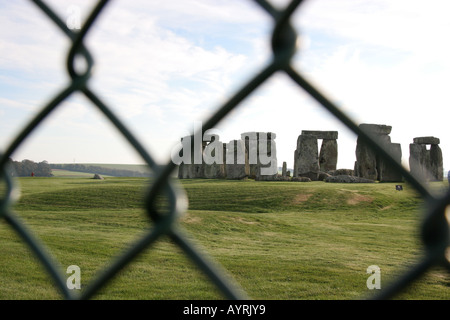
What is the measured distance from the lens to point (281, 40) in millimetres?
623

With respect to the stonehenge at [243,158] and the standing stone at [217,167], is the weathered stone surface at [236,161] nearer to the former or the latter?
the stonehenge at [243,158]

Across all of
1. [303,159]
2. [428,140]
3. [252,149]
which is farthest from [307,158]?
[428,140]

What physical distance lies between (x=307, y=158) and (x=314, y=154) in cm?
40

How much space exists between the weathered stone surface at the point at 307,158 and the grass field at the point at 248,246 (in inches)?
286

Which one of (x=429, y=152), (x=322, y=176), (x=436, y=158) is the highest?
(x=429, y=152)

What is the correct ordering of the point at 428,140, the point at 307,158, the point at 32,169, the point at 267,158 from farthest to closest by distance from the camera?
the point at 32,169 < the point at 267,158 < the point at 307,158 < the point at 428,140

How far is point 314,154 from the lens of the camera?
72.2ft

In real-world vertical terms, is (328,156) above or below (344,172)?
above

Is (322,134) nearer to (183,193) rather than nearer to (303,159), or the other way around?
(303,159)

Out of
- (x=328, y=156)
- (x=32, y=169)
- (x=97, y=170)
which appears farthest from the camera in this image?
(x=97, y=170)

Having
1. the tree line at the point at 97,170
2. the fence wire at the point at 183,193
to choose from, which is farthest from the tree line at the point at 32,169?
the fence wire at the point at 183,193

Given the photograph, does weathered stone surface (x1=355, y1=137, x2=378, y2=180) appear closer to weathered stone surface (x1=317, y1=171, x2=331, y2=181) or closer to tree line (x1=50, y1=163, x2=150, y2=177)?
weathered stone surface (x1=317, y1=171, x2=331, y2=181)

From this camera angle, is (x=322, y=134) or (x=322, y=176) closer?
(x=322, y=176)
